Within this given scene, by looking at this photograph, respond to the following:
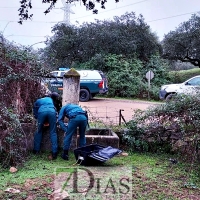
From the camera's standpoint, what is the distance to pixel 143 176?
5.41 metres

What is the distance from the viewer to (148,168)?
19.5 ft

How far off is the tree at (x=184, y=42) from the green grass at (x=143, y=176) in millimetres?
19051

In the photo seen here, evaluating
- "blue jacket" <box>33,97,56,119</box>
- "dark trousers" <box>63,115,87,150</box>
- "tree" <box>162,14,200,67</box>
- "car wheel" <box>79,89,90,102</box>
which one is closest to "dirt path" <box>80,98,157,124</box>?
"car wheel" <box>79,89,90,102</box>

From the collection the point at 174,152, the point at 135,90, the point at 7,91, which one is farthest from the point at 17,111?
the point at 135,90

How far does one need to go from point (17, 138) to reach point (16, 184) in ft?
4.93

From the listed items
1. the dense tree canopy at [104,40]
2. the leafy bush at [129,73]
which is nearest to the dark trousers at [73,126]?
the leafy bush at [129,73]

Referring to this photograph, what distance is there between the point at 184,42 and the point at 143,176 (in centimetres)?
2074

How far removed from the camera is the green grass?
15.2 ft

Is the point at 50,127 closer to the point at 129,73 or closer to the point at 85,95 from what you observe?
the point at 85,95

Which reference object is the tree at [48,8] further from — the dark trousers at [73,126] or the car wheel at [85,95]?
the car wheel at [85,95]

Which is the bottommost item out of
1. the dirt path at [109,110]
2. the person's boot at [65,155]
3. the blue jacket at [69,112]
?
the person's boot at [65,155]

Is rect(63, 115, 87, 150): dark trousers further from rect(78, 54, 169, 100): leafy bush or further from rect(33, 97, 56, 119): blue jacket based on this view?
rect(78, 54, 169, 100): leafy bush

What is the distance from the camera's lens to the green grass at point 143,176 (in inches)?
183

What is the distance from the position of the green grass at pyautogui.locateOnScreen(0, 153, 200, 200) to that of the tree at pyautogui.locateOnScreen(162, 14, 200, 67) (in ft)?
62.5
